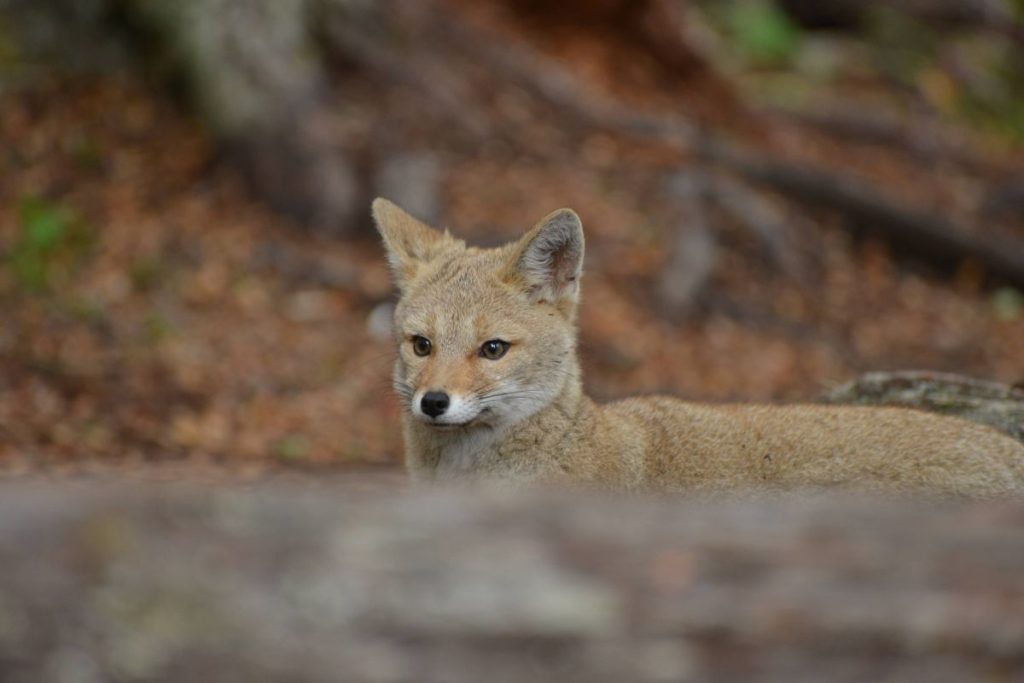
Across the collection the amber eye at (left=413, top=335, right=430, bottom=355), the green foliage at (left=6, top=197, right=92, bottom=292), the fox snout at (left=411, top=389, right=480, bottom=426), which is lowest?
the fox snout at (left=411, top=389, right=480, bottom=426)

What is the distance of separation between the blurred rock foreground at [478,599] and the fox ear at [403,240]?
475 centimetres

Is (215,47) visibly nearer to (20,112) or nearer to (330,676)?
(20,112)

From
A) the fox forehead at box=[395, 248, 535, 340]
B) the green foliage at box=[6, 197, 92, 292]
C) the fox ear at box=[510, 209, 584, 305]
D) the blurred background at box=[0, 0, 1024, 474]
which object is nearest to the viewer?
the fox forehead at box=[395, 248, 535, 340]

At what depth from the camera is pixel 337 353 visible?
1294cm

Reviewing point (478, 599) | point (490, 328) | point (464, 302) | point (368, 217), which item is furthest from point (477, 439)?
point (368, 217)

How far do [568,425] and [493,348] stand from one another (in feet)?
2.05

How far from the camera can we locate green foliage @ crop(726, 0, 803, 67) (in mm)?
23781

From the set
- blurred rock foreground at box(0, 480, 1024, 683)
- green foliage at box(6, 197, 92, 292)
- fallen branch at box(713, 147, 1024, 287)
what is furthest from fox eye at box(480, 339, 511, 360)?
fallen branch at box(713, 147, 1024, 287)

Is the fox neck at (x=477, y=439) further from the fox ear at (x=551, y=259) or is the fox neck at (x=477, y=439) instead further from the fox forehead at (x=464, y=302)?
the fox ear at (x=551, y=259)

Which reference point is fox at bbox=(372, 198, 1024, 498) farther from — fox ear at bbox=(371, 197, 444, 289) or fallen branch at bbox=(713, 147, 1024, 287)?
fallen branch at bbox=(713, 147, 1024, 287)

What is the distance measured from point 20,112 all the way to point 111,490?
1341cm

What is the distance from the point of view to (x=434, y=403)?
6.51 meters

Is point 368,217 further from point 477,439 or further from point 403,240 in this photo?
point 477,439

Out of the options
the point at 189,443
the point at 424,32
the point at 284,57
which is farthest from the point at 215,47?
the point at 189,443
